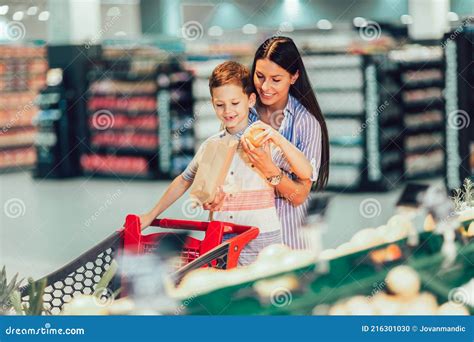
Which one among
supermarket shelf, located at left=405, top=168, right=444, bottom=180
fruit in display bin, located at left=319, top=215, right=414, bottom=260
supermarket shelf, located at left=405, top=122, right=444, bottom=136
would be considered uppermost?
supermarket shelf, located at left=405, top=122, right=444, bottom=136

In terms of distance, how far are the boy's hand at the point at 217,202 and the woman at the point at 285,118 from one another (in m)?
0.22

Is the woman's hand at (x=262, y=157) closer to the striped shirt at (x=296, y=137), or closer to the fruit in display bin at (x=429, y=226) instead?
the striped shirt at (x=296, y=137)

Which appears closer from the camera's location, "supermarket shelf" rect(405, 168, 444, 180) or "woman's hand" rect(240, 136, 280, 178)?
"woman's hand" rect(240, 136, 280, 178)

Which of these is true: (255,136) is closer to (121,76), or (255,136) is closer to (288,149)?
(288,149)

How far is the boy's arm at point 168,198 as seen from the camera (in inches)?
238

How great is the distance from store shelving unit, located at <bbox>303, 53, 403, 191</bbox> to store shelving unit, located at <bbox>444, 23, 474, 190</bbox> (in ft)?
0.84

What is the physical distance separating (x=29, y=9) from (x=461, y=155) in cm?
224

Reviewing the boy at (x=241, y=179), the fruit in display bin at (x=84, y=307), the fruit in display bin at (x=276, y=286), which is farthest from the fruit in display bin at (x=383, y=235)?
the fruit in display bin at (x=84, y=307)

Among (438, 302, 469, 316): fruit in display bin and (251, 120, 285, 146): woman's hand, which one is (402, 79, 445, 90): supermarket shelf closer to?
(251, 120, 285, 146): woman's hand

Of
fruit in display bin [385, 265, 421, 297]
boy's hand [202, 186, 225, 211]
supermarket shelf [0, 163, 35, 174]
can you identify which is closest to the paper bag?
boy's hand [202, 186, 225, 211]

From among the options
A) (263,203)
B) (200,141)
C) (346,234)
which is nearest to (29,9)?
(200,141)

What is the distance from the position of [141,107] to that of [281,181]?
0.78m

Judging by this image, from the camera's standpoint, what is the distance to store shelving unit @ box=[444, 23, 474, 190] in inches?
236

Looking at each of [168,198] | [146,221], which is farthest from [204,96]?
[146,221]
